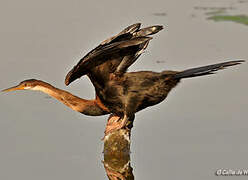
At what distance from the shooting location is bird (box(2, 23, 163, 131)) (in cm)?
877

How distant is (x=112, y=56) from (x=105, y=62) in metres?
0.37

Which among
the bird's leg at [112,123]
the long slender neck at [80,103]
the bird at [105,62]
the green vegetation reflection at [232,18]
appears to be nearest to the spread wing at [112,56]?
the bird at [105,62]

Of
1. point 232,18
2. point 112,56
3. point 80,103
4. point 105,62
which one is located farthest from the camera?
point 232,18

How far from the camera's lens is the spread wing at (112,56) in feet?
28.6

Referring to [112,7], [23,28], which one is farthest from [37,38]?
[112,7]

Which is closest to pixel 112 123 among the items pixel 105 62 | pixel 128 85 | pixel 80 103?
pixel 80 103

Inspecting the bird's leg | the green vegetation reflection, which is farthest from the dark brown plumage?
the green vegetation reflection

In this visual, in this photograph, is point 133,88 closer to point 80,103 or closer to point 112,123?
point 112,123

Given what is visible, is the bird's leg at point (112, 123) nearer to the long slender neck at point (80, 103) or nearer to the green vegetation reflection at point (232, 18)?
the long slender neck at point (80, 103)

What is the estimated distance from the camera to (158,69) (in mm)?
11945

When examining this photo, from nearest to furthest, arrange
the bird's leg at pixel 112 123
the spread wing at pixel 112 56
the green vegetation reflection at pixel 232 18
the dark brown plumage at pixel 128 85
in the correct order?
the spread wing at pixel 112 56 < the dark brown plumage at pixel 128 85 < the bird's leg at pixel 112 123 < the green vegetation reflection at pixel 232 18

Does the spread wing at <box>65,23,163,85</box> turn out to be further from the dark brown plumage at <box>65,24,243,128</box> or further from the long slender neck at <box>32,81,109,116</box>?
the long slender neck at <box>32,81,109,116</box>

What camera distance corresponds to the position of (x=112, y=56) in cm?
907

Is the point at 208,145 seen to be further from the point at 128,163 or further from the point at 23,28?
the point at 23,28
